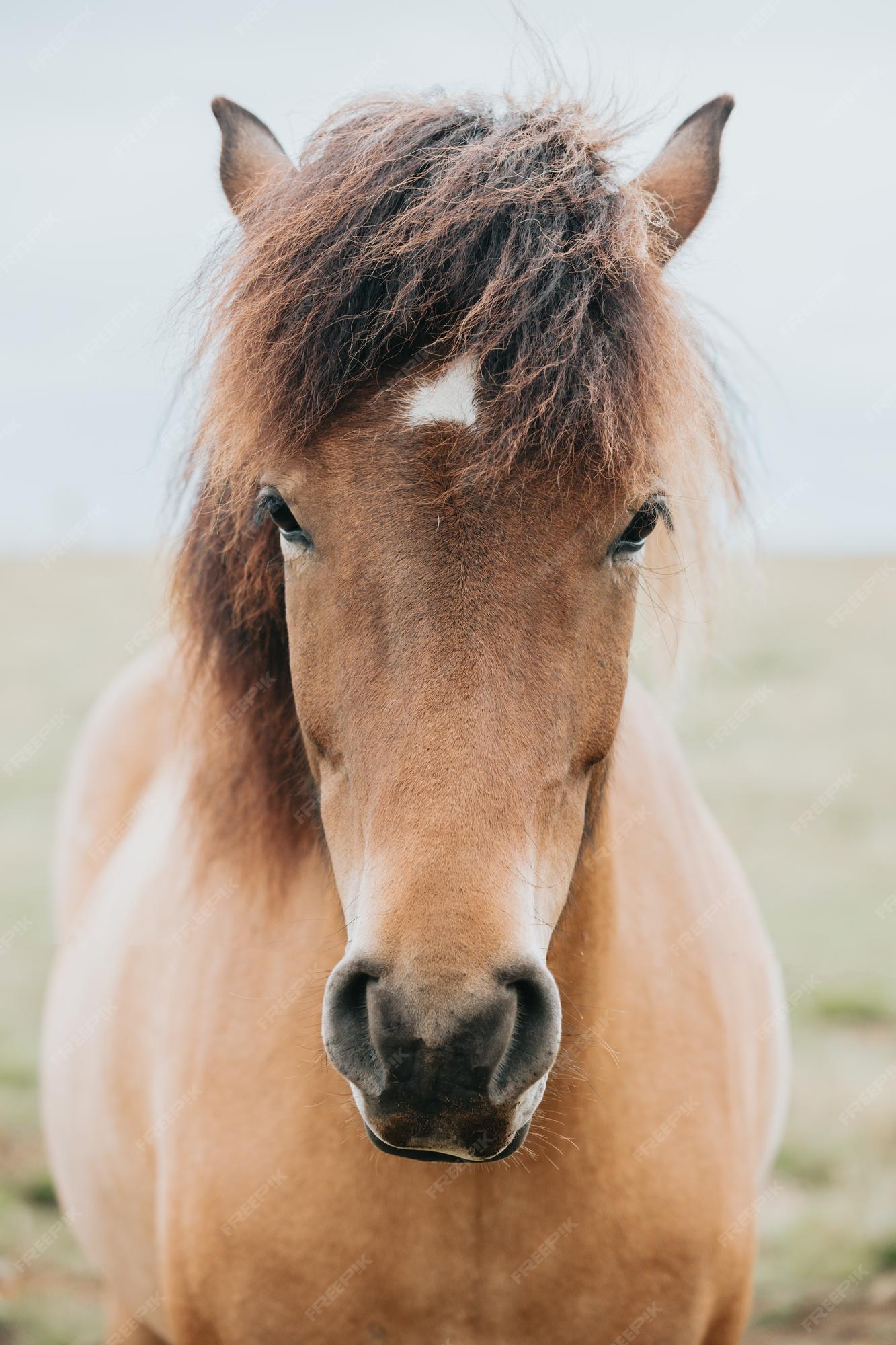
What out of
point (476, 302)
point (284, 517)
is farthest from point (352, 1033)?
point (476, 302)

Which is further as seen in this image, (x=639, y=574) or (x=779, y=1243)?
(x=779, y=1243)

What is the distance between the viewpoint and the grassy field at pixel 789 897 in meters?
4.00

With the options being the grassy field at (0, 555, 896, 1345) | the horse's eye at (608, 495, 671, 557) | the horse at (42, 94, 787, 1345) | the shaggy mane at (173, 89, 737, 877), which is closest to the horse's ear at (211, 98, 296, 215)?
the horse at (42, 94, 787, 1345)

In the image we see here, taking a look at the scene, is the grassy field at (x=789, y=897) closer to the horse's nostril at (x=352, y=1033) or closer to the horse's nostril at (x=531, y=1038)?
the horse's nostril at (x=531, y=1038)

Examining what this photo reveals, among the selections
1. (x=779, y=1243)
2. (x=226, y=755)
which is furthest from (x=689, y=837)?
(x=779, y=1243)

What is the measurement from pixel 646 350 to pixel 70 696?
13106 mm

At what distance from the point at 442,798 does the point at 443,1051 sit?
1.04ft

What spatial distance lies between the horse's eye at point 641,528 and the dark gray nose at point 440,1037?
0.68m

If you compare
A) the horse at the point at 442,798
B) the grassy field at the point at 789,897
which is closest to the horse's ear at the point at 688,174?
the horse at the point at 442,798

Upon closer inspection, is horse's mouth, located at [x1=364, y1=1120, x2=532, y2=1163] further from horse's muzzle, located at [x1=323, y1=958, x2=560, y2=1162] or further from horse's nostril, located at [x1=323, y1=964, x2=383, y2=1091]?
horse's nostril, located at [x1=323, y1=964, x2=383, y2=1091]

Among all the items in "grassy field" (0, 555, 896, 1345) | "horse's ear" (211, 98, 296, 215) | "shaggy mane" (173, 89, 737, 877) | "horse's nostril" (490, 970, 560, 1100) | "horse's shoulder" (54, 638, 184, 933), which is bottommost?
"grassy field" (0, 555, 896, 1345)

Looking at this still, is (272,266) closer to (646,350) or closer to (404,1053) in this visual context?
(646,350)

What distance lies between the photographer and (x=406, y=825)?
1.50 metres

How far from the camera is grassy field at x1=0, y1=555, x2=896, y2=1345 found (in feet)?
13.1
